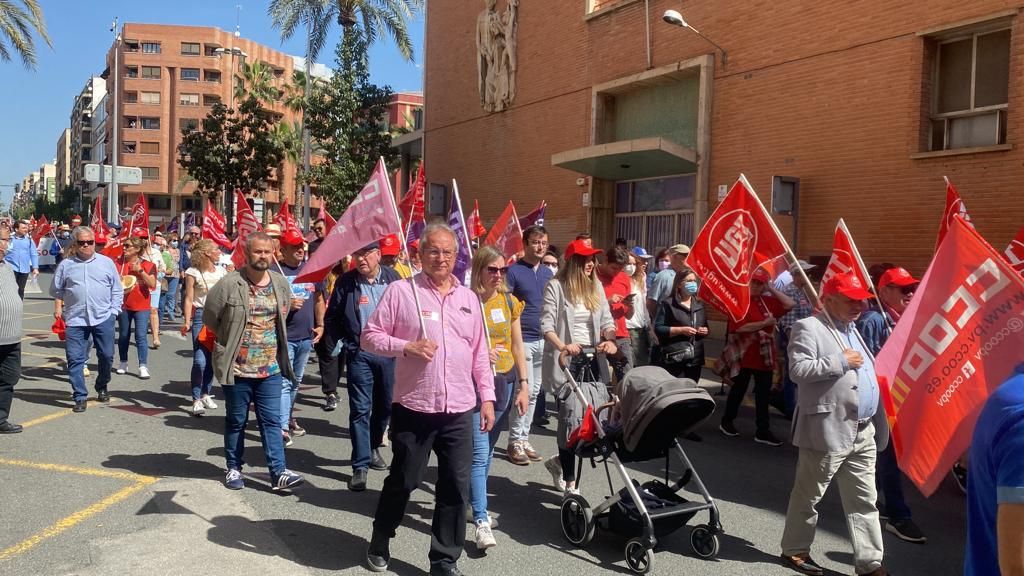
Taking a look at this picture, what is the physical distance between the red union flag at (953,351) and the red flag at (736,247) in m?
1.60

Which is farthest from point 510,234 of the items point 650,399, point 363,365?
point 650,399

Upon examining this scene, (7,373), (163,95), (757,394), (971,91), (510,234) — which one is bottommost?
(757,394)

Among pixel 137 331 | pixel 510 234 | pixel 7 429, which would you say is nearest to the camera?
pixel 7 429

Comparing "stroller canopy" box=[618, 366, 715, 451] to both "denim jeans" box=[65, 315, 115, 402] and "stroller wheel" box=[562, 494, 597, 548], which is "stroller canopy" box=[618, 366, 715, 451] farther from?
"denim jeans" box=[65, 315, 115, 402]

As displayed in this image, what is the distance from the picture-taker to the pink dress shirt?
425 centimetres

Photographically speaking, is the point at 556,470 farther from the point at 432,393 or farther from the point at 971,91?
the point at 971,91

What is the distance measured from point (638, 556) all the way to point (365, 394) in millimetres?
2416

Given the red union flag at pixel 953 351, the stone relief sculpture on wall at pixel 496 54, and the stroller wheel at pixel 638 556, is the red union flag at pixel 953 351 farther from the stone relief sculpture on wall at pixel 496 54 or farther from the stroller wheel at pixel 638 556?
the stone relief sculpture on wall at pixel 496 54

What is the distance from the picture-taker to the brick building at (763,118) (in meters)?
11.8

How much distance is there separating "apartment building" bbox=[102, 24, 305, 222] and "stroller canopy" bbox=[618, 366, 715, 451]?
72790 millimetres

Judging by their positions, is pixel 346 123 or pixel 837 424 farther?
pixel 346 123

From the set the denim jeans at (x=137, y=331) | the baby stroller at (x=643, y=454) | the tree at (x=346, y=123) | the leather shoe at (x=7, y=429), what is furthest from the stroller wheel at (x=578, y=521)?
the tree at (x=346, y=123)

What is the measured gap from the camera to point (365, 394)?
19.7ft

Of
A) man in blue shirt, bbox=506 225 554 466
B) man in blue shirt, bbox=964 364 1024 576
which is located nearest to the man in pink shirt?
man in blue shirt, bbox=506 225 554 466
